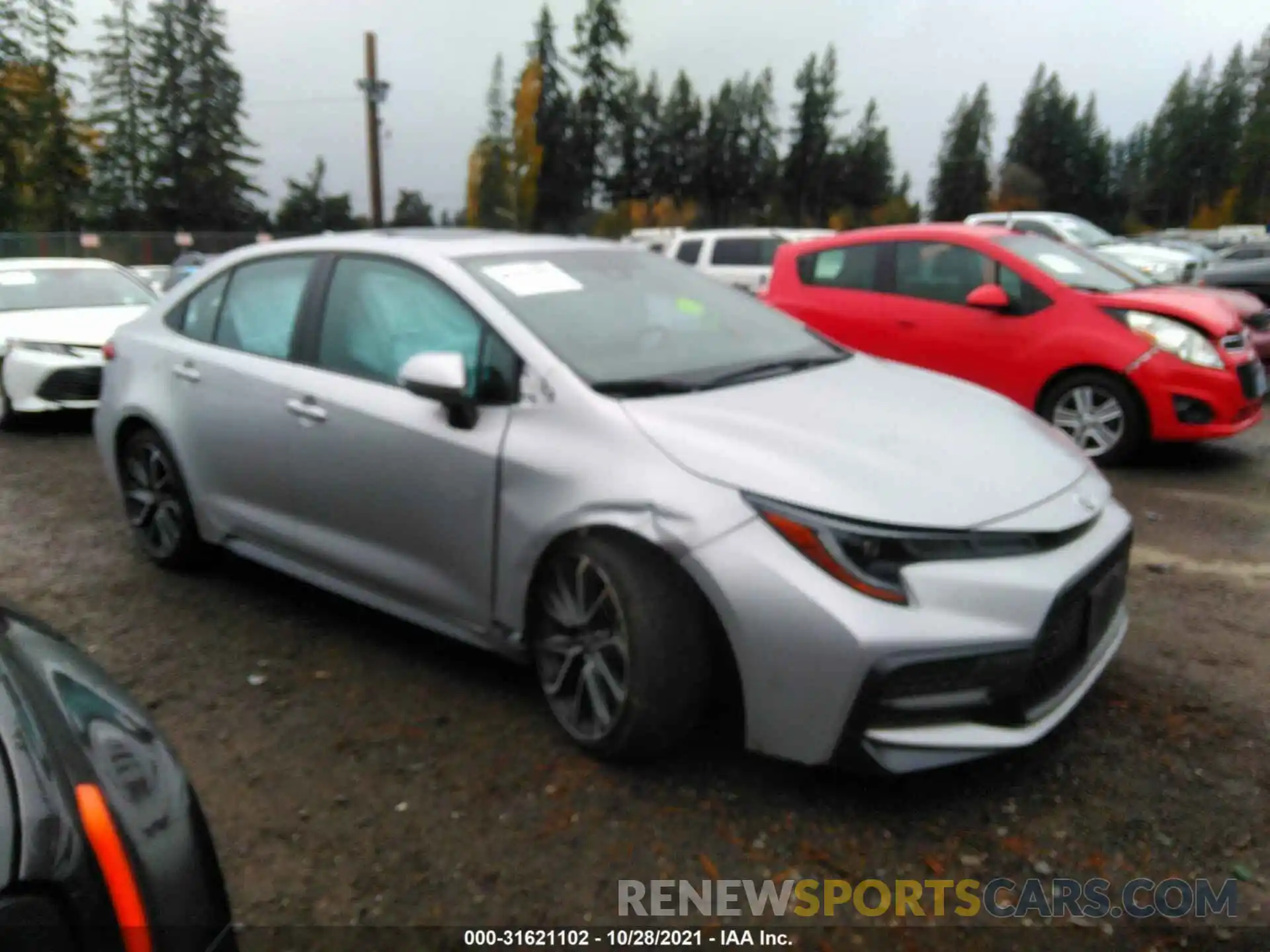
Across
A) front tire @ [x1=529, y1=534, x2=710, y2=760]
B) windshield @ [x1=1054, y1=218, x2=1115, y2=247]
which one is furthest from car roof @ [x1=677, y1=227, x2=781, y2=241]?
front tire @ [x1=529, y1=534, x2=710, y2=760]

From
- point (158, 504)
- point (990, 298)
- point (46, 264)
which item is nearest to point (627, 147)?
point (46, 264)

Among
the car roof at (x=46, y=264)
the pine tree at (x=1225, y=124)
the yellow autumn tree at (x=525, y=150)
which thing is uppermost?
the pine tree at (x=1225, y=124)

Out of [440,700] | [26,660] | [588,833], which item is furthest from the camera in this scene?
[440,700]

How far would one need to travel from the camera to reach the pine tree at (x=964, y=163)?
8825 centimetres

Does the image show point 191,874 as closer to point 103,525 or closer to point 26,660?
point 26,660

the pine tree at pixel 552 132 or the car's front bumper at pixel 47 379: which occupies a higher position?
the pine tree at pixel 552 132

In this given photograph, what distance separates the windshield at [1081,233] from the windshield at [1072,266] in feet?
27.4

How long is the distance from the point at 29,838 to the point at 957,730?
2009 mm

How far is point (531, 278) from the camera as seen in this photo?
142 inches

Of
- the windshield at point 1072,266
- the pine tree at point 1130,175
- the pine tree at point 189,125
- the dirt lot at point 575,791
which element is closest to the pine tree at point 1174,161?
the pine tree at point 1130,175

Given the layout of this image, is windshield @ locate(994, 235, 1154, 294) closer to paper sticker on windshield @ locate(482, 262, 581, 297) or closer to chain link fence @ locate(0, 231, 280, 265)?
paper sticker on windshield @ locate(482, 262, 581, 297)

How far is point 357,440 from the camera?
352cm

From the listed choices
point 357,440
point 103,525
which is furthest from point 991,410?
point 103,525

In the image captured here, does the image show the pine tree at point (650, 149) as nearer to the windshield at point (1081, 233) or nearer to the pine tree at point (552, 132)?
the pine tree at point (552, 132)
